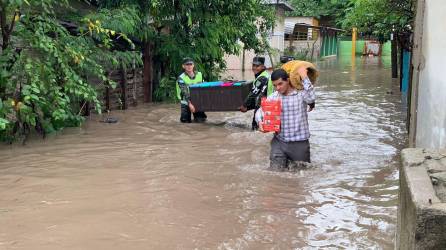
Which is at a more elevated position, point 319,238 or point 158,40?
point 158,40

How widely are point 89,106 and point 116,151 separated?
366cm

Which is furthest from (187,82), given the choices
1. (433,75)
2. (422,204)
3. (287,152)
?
(422,204)

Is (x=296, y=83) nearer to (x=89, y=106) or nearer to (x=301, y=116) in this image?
(x=301, y=116)

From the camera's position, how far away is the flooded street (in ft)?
14.9

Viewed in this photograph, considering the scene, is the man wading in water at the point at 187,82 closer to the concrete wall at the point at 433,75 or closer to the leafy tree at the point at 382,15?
the concrete wall at the point at 433,75

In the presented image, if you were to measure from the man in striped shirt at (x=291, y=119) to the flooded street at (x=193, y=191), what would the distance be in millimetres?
261

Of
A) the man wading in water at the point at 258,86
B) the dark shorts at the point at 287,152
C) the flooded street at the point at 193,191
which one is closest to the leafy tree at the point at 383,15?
the flooded street at the point at 193,191

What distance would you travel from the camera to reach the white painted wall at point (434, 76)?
213 inches

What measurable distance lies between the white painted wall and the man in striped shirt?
1.27m

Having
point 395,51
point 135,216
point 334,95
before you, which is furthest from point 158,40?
point 395,51

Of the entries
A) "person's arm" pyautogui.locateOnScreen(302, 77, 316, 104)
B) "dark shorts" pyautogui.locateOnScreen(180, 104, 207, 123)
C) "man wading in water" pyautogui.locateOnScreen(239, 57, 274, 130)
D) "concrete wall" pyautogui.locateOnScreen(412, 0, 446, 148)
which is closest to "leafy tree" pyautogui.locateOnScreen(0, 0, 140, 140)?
"dark shorts" pyautogui.locateOnScreen(180, 104, 207, 123)

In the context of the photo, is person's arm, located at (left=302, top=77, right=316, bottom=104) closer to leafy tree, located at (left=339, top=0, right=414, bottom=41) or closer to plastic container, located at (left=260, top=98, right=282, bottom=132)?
plastic container, located at (left=260, top=98, right=282, bottom=132)

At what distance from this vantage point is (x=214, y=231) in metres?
4.66

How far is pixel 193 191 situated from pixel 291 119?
1489mm
